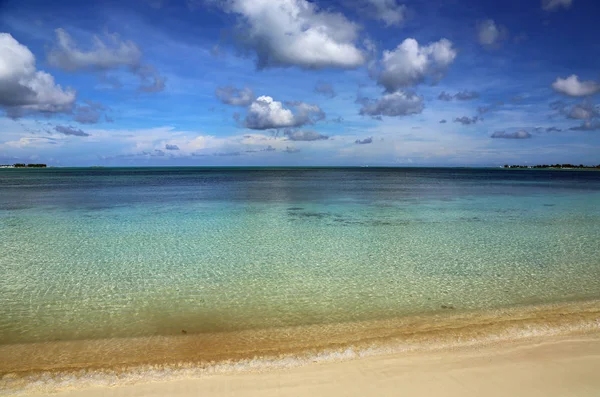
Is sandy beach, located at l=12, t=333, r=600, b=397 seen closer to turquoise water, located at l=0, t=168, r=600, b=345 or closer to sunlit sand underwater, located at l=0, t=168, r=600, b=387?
sunlit sand underwater, located at l=0, t=168, r=600, b=387

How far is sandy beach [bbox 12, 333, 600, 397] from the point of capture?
4707 millimetres

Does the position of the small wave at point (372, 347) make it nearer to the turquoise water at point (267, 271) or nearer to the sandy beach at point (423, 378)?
the sandy beach at point (423, 378)

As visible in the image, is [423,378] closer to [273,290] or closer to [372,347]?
[372,347]

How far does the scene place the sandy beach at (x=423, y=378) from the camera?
4.71 m

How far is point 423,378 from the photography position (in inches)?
197

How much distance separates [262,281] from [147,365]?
4352 mm

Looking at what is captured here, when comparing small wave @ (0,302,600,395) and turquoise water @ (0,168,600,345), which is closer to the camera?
small wave @ (0,302,600,395)

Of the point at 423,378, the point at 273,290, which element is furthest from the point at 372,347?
the point at 273,290

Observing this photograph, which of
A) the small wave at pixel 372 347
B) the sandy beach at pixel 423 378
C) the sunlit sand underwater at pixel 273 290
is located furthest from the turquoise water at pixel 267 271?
the sandy beach at pixel 423 378

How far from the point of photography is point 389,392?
469 centimetres

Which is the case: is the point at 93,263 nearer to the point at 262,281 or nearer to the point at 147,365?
the point at 262,281

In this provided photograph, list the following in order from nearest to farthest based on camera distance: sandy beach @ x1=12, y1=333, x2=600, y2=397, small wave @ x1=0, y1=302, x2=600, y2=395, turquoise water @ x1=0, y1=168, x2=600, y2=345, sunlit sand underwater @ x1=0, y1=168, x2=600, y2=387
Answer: sandy beach @ x1=12, y1=333, x2=600, y2=397
small wave @ x1=0, y1=302, x2=600, y2=395
sunlit sand underwater @ x1=0, y1=168, x2=600, y2=387
turquoise water @ x1=0, y1=168, x2=600, y2=345

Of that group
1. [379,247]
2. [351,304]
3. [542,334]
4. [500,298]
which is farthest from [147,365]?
[379,247]

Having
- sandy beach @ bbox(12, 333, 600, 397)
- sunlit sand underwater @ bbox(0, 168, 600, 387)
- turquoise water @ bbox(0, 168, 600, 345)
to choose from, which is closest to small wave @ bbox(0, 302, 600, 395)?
sunlit sand underwater @ bbox(0, 168, 600, 387)
